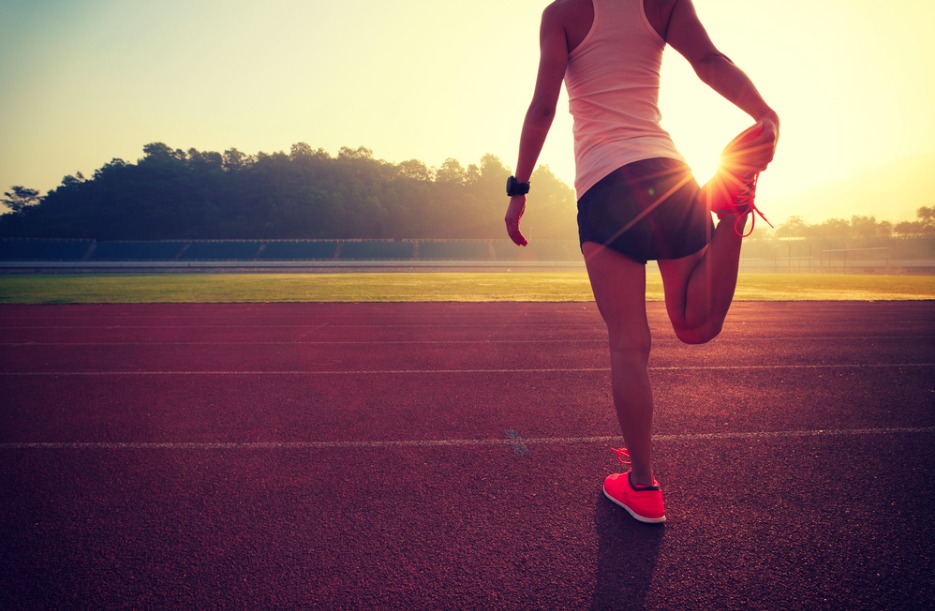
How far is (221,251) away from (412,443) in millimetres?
60976

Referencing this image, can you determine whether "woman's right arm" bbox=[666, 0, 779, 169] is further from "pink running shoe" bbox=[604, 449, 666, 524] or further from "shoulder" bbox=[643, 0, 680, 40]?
"pink running shoe" bbox=[604, 449, 666, 524]

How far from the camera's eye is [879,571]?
60.4 inches

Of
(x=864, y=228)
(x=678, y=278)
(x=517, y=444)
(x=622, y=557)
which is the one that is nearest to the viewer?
(x=622, y=557)

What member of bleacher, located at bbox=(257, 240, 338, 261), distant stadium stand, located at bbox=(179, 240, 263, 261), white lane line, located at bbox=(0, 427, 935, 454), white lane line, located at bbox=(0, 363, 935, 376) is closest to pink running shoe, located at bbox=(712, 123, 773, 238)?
white lane line, located at bbox=(0, 427, 935, 454)

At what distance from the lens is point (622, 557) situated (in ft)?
5.42

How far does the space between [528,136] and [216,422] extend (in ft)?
8.93

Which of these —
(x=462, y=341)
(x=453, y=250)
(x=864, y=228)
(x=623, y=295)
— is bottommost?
(x=462, y=341)

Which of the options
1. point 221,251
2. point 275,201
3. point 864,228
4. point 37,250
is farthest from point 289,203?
point 864,228

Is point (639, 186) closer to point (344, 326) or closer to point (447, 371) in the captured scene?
point (447, 371)

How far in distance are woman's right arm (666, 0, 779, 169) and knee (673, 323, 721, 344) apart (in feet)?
2.49

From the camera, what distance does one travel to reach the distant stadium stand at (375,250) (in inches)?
2226

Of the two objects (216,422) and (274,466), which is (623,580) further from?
(216,422)

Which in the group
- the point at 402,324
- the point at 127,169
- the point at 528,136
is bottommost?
the point at 402,324

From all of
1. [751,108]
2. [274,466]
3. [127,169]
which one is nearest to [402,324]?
[274,466]
